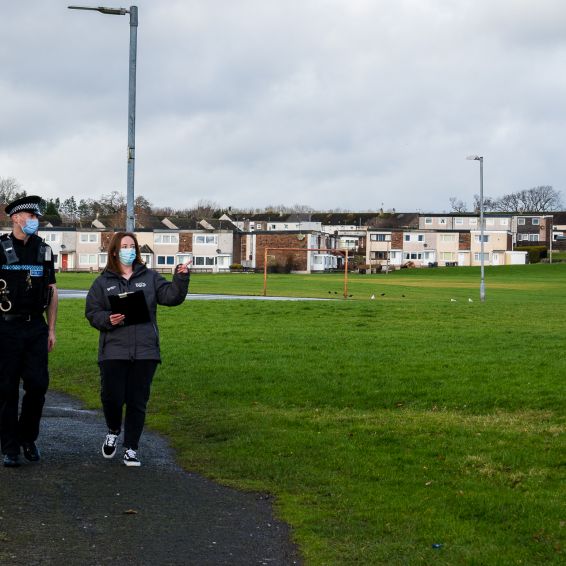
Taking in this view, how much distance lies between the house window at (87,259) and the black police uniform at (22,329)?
139m

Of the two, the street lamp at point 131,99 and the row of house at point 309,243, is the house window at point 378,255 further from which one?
the street lamp at point 131,99

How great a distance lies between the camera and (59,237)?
478 feet

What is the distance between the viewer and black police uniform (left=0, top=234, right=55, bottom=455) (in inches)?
359

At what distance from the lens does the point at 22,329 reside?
9.21m

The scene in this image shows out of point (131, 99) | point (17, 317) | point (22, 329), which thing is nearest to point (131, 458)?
point (22, 329)

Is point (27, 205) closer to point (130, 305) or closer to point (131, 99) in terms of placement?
point (130, 305)

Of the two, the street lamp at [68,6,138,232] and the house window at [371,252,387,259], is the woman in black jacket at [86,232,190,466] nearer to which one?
the street lamp at [68,6,138,232]

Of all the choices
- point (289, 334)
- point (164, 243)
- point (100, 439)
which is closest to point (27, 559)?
point (100, 439)

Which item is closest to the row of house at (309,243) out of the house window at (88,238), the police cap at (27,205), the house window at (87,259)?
the house window at (88,238)

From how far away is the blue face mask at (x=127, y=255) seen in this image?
933cm

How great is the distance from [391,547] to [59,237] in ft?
469

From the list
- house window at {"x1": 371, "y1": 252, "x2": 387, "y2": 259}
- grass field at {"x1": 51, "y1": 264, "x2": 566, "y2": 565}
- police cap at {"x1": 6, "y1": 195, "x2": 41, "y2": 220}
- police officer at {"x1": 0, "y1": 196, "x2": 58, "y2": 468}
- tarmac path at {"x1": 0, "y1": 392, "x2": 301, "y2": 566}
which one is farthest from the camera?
house window at {"x1": 371, "y1": 252, "x2": 387, "y2": 259}

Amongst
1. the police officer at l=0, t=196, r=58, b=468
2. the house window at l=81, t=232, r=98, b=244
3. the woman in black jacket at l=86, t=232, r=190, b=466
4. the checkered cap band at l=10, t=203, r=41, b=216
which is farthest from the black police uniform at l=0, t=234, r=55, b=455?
the house window at l=81, t=232, r=98, b=244

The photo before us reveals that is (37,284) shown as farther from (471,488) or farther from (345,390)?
(345,390)
